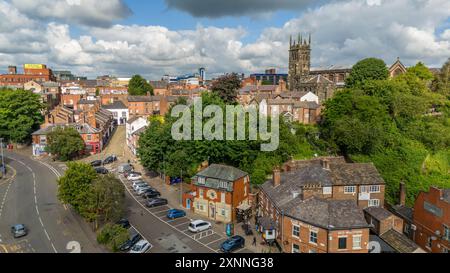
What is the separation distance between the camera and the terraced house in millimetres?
24859

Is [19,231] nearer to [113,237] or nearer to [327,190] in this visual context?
[113,237]

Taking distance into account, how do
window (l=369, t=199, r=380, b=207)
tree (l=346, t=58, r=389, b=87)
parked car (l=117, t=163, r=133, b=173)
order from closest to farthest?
1. window (l=369, t=199, r=380, b=207)
2. parked car (l=117, t=163, r=133, b=173)
3. tree (l=346, t=58, r=389, b=87)

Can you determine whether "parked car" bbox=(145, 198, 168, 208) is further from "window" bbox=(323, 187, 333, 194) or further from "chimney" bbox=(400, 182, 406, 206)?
"chimney" bbox=(400, 182, 406, 206)

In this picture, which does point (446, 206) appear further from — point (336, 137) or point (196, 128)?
point (196, 128)

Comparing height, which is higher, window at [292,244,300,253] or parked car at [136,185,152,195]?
parked car at [136,185,152,195]

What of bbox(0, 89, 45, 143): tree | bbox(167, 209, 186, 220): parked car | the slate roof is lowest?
the slate roof

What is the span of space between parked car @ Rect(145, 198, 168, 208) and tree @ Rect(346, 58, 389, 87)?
4371cm

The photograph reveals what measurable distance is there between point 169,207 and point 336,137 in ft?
85.7

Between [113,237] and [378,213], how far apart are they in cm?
2493

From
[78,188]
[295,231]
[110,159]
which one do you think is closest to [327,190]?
[295,231]

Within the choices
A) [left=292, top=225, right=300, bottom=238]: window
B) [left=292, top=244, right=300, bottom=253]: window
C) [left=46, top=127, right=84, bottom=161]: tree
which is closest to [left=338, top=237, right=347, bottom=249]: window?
[left=292, top=225, right=300, bottom=238]: window

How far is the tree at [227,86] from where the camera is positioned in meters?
55.7

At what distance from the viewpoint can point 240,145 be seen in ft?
130
